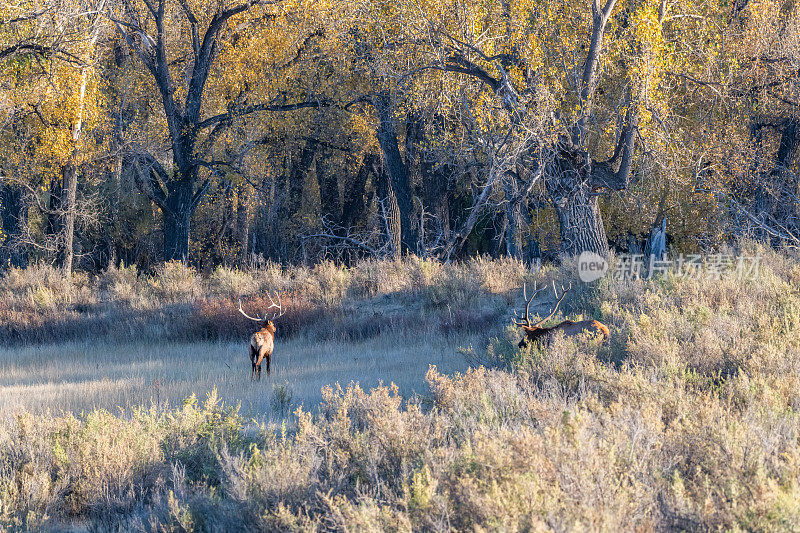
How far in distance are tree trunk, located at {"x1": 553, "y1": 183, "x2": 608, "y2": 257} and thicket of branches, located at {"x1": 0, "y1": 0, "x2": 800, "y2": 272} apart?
3 cm

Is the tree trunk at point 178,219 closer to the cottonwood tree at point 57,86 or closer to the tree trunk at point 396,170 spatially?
the cottonwood tree at point 57,86

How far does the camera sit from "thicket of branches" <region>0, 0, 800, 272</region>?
45.2 ft

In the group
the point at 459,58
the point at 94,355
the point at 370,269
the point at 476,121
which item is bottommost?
the point at 94,355

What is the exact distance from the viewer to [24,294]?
1680 centimetres

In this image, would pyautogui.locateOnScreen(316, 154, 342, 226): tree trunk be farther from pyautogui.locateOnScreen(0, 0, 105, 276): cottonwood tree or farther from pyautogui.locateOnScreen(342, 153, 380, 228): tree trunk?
pyautogui.locateOnScreen(0, 0, 105, 276): cottonwood tree

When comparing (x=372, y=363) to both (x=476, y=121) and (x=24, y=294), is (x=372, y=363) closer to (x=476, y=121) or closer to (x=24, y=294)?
(x=476, y=121)

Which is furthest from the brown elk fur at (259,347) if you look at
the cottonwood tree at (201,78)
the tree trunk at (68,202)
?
the tree trunk at (68,202)

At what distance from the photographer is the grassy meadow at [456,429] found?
13.1ft

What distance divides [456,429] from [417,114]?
13.4 m

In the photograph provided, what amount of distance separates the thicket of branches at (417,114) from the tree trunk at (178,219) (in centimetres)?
6

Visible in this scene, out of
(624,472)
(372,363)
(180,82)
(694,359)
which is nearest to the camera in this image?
(624,472)

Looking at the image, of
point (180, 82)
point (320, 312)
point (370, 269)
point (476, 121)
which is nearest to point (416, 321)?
point (320, 312)

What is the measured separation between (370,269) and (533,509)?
1171 cm

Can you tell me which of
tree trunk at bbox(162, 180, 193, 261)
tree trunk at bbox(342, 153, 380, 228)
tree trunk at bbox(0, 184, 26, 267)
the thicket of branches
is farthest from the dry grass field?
tree trunk at bbox(342, 153, 380, 228)
